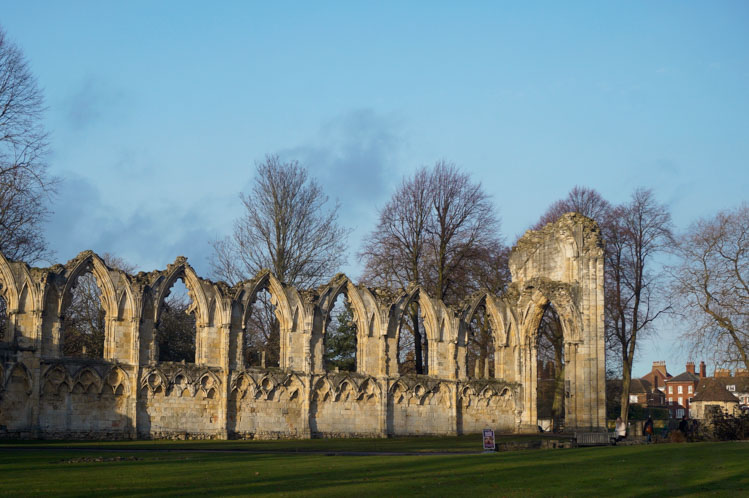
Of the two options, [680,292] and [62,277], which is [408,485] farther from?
[680,292]

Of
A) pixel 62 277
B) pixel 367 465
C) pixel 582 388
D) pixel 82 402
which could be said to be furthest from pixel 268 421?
pixel 367 465

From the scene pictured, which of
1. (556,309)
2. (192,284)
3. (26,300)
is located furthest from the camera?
(556,309)

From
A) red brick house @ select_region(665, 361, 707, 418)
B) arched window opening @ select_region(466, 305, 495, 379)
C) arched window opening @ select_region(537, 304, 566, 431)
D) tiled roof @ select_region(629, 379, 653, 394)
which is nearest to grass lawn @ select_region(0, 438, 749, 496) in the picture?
arched window opening @ select_region(537, 304, 566, 431)

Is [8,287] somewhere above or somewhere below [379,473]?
above

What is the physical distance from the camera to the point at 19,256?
39656 mm

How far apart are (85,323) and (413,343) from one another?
15661 millimetres

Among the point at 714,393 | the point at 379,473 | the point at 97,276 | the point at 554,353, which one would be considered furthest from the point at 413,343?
the point at 714,393

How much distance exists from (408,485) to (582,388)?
A: 827 inches

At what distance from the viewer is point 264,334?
1679 inches

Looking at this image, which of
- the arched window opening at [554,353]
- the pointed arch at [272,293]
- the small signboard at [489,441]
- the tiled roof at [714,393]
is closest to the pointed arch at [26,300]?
the pointed arch at [272,293]

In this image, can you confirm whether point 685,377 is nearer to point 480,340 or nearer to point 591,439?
point 480,340

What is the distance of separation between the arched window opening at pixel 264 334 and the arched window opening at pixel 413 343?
18.5 ft

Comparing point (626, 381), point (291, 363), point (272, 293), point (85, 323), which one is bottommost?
point (626, 381)

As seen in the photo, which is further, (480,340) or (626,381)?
(480,340)
